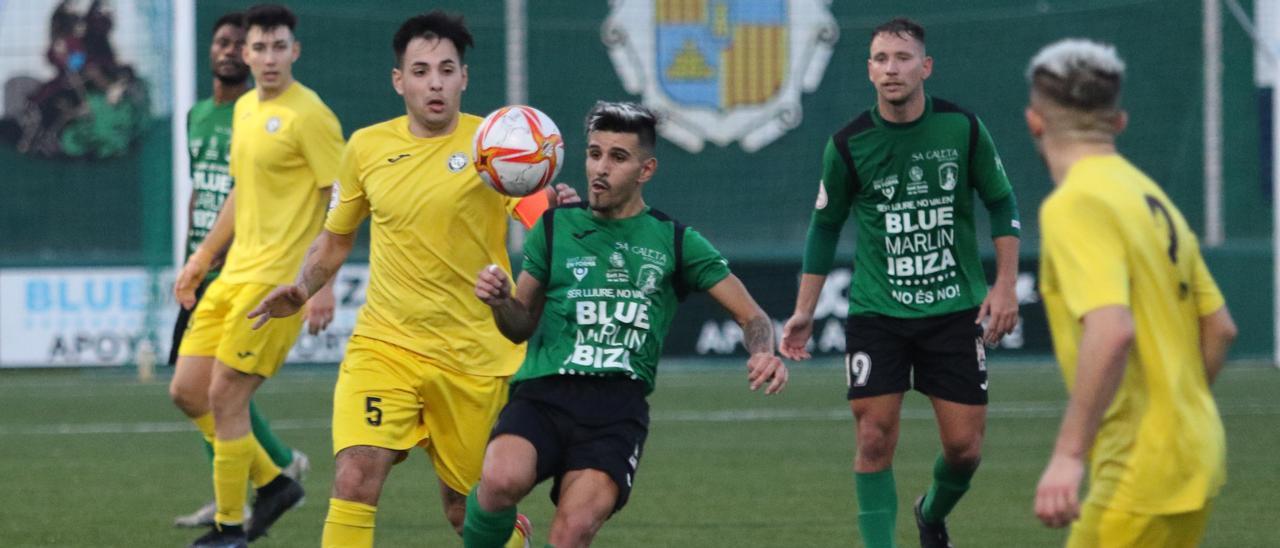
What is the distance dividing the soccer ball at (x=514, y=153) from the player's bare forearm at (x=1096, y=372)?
2596mm

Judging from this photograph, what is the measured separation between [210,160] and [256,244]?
80cm

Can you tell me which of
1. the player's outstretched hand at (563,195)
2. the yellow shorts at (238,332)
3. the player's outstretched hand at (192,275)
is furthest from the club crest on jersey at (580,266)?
the player's outstretched hand at (192,275)

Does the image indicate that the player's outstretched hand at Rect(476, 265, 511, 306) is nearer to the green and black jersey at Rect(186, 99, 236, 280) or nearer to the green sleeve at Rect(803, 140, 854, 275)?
the green sleeve at Rect(803, 140, 854, 275)

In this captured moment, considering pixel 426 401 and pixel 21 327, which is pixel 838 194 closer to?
pixel 426 401

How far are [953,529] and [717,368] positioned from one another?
10.8 m

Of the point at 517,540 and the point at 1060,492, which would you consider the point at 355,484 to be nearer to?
the point at 517,540

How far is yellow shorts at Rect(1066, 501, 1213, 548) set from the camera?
399 centimetres

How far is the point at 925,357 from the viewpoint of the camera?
22.9 ft

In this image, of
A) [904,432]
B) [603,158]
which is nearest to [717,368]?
[904,432]

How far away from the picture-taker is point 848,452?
11.6 m

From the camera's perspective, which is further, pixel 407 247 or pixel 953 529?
pixel 953 529

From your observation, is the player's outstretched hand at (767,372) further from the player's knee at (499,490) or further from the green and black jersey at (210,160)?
the green and black jersey at (210,160)

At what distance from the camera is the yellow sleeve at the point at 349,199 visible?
6.50 meters

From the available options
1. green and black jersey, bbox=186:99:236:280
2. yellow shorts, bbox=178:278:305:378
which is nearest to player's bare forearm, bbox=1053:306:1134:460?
yellow shorts, bbox=178:278:305:378
